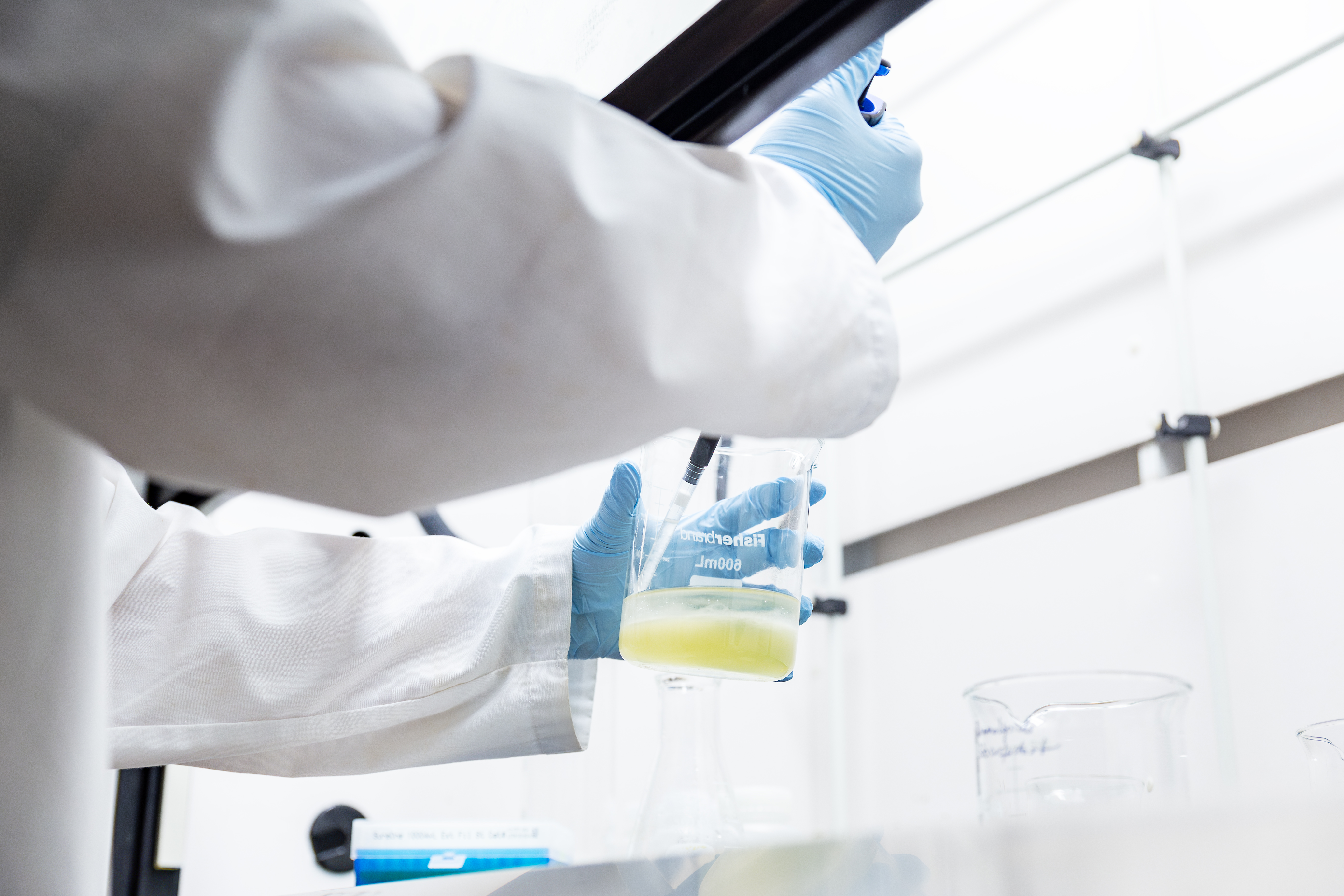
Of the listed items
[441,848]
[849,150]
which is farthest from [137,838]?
[849,150]

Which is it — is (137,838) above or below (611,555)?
below

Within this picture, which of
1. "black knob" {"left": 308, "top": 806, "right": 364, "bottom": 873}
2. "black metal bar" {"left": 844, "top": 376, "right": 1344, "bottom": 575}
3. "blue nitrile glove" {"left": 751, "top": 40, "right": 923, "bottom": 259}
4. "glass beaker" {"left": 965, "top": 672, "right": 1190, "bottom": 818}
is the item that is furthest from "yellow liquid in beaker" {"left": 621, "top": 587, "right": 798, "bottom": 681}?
"black knob" {"left": 308, "top": 806, "right": 364, "bottom": 873}

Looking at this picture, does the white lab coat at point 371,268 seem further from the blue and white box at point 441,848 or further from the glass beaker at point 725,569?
Result: the blue and white box at point 441,848

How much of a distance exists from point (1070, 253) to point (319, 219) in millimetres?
1289

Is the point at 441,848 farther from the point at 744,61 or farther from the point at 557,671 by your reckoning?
the point at 744,61

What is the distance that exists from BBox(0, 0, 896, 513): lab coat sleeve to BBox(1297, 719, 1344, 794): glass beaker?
0.39 m

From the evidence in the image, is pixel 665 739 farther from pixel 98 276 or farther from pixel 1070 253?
pixel 1070 253

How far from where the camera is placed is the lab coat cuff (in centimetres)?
91

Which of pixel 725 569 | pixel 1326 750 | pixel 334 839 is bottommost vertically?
pixel 334 839

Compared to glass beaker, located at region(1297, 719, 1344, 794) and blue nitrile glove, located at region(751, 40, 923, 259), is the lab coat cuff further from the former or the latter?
glass beaker, located at region(1297, 719, 1344, 794)

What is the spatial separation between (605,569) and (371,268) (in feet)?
1.87

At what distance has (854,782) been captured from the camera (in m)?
1.68

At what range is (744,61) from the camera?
58cm

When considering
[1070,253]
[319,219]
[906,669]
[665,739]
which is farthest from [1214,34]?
[319,219]
